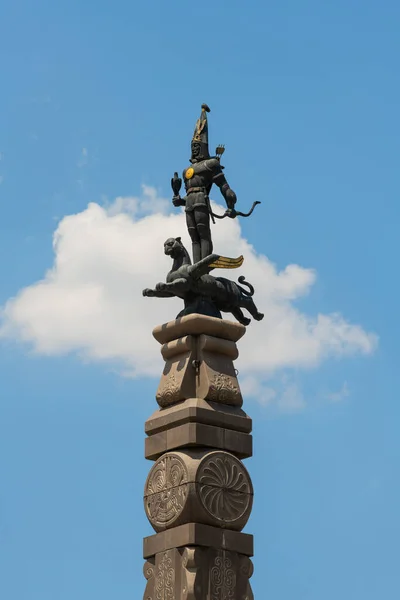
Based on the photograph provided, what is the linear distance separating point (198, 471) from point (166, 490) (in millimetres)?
705

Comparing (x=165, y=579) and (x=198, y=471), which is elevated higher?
(x=198, y=471)

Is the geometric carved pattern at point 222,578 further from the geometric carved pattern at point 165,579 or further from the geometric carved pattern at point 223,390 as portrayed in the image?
the geometric carved pattern at point 223,390

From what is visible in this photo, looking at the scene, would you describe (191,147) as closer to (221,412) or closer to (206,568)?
(221,412)

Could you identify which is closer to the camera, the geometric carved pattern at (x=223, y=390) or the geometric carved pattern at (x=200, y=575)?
the geometric carved pattern at (x=200, y=575)

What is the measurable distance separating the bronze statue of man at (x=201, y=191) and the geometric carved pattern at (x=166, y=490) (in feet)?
11.4

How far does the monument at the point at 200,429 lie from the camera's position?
22.7 metres

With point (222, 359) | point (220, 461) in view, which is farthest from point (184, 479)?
point (222, 359)

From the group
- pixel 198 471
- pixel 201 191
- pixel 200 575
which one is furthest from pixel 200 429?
pixel 201 191

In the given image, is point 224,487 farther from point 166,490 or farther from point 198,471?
point 166,490

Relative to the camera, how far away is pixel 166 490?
23219 millimetres

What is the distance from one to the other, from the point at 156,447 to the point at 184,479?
1.11m

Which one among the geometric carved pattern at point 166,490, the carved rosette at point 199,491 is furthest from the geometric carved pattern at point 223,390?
the geometric carved pattern at point 166,490

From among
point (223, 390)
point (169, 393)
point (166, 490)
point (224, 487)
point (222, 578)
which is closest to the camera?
point (222, 578)

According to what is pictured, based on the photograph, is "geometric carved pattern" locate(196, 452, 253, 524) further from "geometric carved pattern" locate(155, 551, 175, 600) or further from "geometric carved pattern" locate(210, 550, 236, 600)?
"geometric carved pattern" locate(155, 551, 175, 600)
